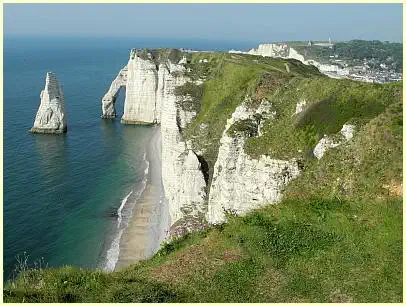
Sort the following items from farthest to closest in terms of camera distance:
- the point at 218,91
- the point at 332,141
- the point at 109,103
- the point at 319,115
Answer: the point at 109,103 < the point at 218,91 < the point at 319,115 < the point at 332,141

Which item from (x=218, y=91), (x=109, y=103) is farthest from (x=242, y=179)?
(x=109, y=103)

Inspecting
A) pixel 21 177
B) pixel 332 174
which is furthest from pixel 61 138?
pixel 332 174

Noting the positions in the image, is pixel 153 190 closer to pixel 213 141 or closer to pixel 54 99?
pixel 213 141

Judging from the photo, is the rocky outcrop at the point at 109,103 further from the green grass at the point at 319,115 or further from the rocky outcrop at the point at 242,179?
the rocky outcrop at the point at 242,179

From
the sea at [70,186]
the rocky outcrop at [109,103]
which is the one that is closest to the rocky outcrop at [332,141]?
the sea at [70,186]

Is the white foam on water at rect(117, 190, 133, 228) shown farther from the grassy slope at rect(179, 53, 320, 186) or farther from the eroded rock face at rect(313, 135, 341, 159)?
the eroded rock face at rect(313, 135, 341, 159)

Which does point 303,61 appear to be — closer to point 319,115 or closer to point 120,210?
point 120,210

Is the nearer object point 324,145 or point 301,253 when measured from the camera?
point 301,253
